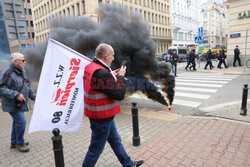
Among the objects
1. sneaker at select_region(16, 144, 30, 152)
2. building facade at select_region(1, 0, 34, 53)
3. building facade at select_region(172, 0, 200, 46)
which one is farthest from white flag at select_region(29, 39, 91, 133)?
building facade at select_region(172, 0, 200, 46)

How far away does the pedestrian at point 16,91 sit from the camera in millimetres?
2990

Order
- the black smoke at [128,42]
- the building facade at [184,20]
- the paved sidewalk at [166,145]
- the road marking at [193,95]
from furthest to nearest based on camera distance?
1. the building facade at [184,20]
2. the road marking at [193,95]
3. the black smoke at [128,42]
4. the paved sidewalk at [166,145]

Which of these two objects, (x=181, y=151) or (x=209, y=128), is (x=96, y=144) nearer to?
(x=181, y=151)

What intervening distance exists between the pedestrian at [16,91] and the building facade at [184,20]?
5454 cm

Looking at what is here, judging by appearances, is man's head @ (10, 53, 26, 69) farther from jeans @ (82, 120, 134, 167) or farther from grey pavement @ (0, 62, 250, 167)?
jeans @ (82, 120, 134, 167)

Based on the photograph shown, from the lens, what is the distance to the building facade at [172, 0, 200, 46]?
53719mm

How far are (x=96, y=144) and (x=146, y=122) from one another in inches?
96.5

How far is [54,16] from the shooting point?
6.49m

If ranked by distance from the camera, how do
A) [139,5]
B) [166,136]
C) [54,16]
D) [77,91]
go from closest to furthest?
[77,91] < [166,136] < [54,16] < [139,5]

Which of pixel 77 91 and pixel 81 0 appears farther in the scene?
pixel 81 0

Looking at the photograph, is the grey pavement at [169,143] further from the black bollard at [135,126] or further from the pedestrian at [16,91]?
the pedestrian at [16,91]

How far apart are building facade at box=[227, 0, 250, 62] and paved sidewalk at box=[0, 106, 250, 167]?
1357 cm

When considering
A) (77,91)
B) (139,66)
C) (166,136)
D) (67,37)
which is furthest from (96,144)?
(67,37)

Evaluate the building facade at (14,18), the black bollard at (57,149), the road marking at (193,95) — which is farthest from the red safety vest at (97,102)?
the building facade at (14,18)
